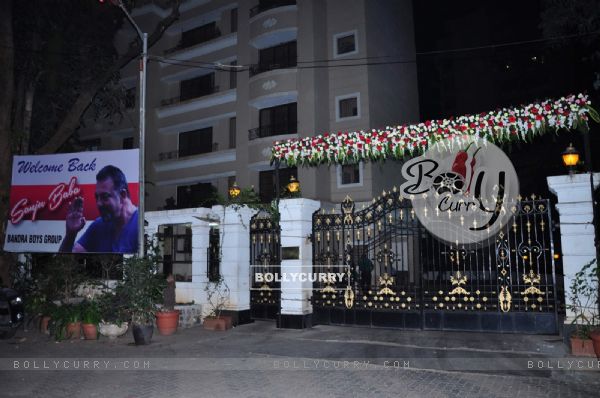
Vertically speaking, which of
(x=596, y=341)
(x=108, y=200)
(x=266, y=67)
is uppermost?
(x=266, y=67)

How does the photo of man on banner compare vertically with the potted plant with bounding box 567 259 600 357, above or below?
above

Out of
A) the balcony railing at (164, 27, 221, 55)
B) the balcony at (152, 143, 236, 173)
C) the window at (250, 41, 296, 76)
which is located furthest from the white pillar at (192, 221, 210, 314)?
the balcony railing at (164, 27, 221, 55)

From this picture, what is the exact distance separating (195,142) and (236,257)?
18983mm

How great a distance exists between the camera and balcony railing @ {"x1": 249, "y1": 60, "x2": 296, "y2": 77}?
2479cm

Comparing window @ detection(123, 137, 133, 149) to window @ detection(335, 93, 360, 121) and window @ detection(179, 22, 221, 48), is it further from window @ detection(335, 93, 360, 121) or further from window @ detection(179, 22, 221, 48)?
window @ detection(335, 93, 360, 121)

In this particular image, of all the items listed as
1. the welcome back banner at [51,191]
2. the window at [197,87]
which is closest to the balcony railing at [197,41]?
the window at [197,87]

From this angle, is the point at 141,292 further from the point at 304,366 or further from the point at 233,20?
the point at 233,20

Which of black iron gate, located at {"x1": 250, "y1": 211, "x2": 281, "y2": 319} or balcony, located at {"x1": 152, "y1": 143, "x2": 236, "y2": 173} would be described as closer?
black iron gate, located at {"x1": 250, "y1": 211, "x2": 281, "y2": 319}

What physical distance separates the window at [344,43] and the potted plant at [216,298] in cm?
1611

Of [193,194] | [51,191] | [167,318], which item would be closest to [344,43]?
[193,194]

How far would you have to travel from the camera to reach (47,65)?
51.0 ft

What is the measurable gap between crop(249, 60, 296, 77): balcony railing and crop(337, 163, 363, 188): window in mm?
6387

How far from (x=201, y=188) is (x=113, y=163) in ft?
54.1

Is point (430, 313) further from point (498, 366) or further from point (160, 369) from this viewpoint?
point (160, 369)
